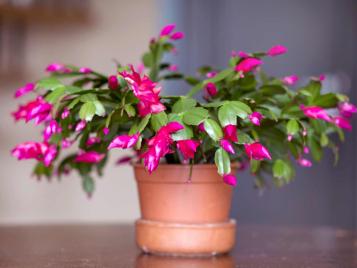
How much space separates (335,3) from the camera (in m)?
3.20

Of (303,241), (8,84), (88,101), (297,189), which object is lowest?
(297,189)

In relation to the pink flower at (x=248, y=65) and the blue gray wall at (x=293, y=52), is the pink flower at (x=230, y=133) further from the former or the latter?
the blue gray wall at (x=293, y=52)

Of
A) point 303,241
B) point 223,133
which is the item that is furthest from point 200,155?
point 303,241

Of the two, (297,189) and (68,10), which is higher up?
(68,10)

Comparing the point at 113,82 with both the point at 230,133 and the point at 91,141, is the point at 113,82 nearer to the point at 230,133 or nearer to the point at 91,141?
the point at 91,141

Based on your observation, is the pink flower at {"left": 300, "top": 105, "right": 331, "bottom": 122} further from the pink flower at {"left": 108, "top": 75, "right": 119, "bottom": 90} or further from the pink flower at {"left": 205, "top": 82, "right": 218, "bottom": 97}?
the pink flower at {"left": 108, "top": 75, "right": 119, "bottom": 90}

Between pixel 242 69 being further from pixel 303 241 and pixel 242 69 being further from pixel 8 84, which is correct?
pixel 8 84

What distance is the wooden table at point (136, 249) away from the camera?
3.38ft

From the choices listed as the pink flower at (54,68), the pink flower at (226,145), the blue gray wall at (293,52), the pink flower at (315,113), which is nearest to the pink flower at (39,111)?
the pink flower at (54,68)

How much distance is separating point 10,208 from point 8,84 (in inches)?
25.6

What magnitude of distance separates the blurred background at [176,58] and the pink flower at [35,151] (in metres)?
1.78

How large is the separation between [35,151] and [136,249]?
0.31m

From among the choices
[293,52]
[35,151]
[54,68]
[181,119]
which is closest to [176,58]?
[293,52]

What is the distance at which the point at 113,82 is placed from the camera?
104cm
